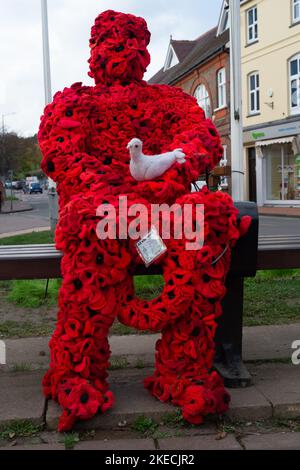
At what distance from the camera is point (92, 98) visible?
3098 mm

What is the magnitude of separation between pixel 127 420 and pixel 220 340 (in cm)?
84

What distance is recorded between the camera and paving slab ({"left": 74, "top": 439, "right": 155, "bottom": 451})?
254 centimetres

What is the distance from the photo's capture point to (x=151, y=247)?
2.63m

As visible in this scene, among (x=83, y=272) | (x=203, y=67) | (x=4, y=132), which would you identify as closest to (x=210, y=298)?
(x=83, y=272)

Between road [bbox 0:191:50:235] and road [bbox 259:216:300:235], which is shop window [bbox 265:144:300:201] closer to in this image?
road [bbox 259:216:300:235]

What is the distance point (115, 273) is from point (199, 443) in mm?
825

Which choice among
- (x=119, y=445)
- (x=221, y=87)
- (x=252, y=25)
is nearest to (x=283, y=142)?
(x=221, y=87)

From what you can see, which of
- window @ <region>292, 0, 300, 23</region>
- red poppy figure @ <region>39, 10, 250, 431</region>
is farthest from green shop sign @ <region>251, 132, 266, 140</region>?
red poppy figure @ <region>39, 10, 250, 431</region>

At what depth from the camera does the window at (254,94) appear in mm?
21881

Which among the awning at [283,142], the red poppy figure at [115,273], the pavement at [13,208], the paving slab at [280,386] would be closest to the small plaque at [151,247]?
the red poppy figure at [115,273]

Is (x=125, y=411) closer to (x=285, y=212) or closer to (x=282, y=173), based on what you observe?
(x=285, y=212)

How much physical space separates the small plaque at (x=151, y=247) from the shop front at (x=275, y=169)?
1805 centimetres

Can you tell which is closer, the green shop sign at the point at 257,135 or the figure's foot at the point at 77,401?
the figure's foot at the point at 77,401

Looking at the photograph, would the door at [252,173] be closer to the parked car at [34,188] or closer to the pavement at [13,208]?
the pavement at [13,208]
